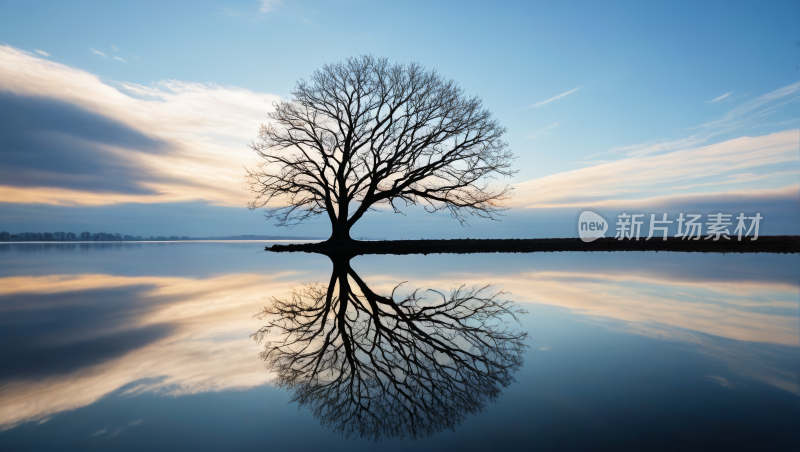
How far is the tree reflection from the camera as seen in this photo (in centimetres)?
300

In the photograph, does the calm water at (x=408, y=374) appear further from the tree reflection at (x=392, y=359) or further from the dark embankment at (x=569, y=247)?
the dark embankment at (x=569, y=247)

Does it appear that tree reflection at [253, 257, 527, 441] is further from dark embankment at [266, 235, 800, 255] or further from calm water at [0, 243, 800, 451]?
dark embankment at [266, 235, 800, 255]

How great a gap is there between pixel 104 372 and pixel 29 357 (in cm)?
147

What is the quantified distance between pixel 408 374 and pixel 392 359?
0.44 metres

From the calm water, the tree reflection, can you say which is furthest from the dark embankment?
the tree reflection

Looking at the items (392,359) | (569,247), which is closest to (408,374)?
(392,359)

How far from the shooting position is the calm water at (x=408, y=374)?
2.64 m

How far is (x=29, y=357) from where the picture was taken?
4.52 m

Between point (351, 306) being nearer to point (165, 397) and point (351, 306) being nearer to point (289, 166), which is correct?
point (165, 397)

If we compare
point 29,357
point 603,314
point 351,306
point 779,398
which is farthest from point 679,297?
point 29,357

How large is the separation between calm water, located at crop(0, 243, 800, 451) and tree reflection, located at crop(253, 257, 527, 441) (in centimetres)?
2

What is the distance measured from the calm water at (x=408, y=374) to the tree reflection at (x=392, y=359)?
0.08 ft

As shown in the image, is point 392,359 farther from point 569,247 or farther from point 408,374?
point 569,247

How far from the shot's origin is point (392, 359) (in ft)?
13.5
